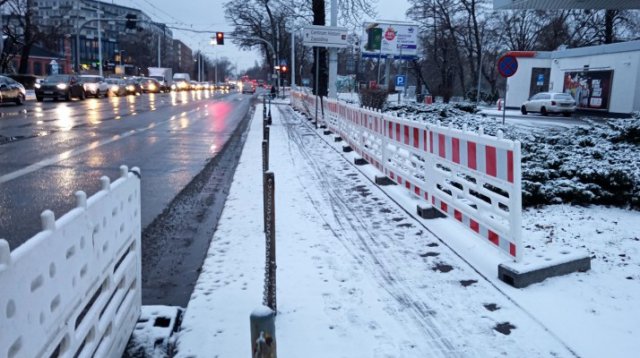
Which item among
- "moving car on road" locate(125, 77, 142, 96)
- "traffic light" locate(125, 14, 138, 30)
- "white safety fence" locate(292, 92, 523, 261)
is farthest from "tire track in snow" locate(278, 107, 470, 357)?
"moving car on road" locate(125, 77, 142, 96)

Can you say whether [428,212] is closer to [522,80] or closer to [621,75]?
[621,75]

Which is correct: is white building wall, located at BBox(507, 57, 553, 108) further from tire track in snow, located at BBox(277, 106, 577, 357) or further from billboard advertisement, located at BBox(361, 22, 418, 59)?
tire track in snow, located at BBox(277, 106, 577, 357)

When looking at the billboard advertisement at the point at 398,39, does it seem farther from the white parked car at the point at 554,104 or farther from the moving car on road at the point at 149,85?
the moving car on road at the point at 149,85

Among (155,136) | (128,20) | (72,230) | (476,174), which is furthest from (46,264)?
(128,20)

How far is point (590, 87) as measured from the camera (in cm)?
3094

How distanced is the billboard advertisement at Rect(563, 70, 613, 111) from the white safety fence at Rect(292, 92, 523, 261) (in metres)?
24.0

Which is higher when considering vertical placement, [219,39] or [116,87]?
[219,39]

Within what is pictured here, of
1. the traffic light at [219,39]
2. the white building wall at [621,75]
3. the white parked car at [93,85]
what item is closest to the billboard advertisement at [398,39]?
the traffic light at [219,39]

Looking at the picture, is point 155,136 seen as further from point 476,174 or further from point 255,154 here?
point 476,174

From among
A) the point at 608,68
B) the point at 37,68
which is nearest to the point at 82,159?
the point at 608,68

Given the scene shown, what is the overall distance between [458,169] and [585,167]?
2.35m

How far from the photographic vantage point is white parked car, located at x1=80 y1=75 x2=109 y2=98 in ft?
124

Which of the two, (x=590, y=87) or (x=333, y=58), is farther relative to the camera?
(x=590, y=87)

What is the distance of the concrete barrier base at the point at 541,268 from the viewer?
4457 mm
